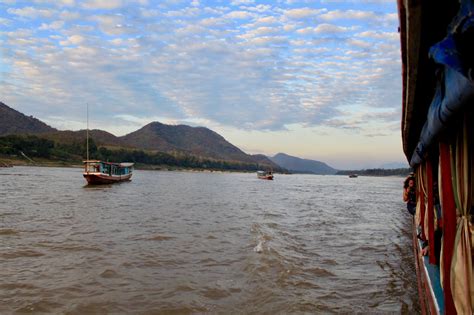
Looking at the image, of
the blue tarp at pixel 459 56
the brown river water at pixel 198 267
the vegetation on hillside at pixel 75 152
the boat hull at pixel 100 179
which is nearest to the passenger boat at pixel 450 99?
the blue tarp at pixel 459 56

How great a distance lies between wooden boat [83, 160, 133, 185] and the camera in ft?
141

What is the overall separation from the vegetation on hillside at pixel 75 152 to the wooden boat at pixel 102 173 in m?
64.5

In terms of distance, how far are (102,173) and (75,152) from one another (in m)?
88.7

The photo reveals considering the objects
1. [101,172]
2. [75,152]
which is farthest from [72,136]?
[101,172]

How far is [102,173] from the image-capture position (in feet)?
149

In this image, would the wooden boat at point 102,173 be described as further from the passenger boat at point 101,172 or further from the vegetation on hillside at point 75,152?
the vegetation on hillside at point 75,152

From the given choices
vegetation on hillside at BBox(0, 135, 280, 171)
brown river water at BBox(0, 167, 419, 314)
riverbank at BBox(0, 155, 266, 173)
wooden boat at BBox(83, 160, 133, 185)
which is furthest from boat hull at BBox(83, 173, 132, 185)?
vegetation on hillside at BBox(0, 135, 280, 171)

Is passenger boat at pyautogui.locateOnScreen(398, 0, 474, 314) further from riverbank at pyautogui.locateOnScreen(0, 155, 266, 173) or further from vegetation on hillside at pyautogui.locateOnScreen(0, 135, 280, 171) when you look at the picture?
vegetation on hillside at pyautogui.locateOnScreen(0, 135, 280, 171)

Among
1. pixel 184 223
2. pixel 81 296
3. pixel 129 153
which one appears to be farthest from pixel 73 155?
pixel 81 296

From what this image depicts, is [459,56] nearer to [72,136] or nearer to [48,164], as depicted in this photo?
[48,164]

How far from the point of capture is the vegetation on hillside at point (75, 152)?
10481cm

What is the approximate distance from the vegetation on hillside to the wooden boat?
64.5 meters

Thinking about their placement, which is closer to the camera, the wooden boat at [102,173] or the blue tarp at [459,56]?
the blue tarp at [459,56]

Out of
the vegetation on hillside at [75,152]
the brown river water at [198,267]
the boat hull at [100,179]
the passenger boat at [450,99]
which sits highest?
the vegetation on hillside at [75,152]
